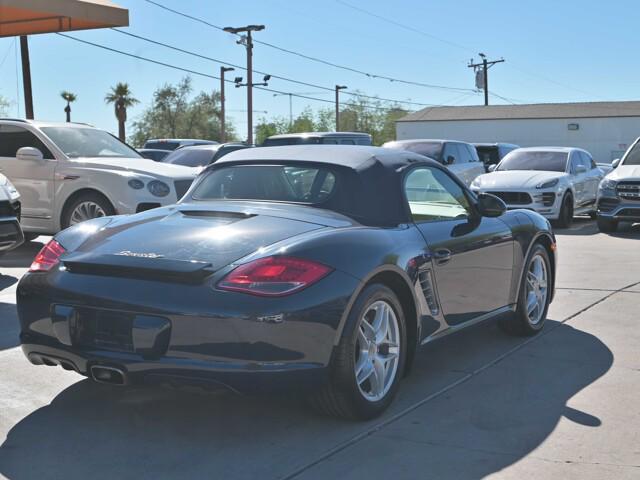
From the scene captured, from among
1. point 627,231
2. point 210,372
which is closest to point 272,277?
point 210,372

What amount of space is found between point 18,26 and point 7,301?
11.5 m

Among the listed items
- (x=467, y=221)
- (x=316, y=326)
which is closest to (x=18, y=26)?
(x=467, y=221)

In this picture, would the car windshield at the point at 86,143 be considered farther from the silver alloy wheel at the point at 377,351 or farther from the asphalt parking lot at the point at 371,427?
the silver alloy wheel at the point at 377,351

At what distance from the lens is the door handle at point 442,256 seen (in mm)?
4931

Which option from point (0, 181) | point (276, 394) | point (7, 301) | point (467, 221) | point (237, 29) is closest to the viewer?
point (276, 394)

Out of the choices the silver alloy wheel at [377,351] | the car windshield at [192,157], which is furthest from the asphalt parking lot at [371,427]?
the car windshield at [192,157]

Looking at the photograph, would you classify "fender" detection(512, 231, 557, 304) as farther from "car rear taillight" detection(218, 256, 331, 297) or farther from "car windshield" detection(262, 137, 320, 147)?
"car windshield" detection(262, 137, 320, 147)

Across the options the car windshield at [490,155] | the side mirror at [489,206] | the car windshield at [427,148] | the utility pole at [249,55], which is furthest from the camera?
the utility pole at [249,55]

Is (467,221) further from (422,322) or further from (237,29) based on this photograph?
(237,29)

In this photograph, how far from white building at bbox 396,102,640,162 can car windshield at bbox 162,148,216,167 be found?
4480cm

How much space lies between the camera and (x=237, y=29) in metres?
41.9

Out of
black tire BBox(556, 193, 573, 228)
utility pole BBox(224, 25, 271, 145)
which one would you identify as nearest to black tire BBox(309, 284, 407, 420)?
black tire BBox(556, 193, 573, 228)

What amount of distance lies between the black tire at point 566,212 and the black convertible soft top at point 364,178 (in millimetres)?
11225

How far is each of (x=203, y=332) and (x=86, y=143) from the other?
818 centimetres
